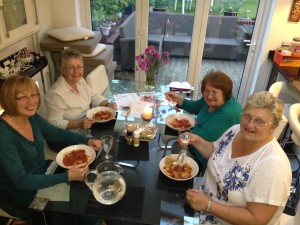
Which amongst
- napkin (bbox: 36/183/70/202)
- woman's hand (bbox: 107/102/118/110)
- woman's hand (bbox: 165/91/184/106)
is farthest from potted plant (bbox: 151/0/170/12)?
napkin (bbox: 36/183/70/202)

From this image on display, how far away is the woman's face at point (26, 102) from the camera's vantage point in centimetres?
144

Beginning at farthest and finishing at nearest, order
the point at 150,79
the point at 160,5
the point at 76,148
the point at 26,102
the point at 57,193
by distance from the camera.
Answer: the point at 160,5 < the point at 150,79 < the point at 76,148 < the point at 26,102 < the point at 57,193

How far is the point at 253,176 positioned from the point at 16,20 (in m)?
2.27

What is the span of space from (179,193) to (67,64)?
127cm

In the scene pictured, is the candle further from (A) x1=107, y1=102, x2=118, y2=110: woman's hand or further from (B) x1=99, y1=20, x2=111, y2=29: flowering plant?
(B) x1=99, y1=20, x2=111, y2=29: flowering plant

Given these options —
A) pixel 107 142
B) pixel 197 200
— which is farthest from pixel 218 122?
pixel 107 142

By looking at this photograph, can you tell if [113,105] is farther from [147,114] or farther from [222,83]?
[222,83]

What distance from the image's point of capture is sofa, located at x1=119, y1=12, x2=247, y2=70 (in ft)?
10.8

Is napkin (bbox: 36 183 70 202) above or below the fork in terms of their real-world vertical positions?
below

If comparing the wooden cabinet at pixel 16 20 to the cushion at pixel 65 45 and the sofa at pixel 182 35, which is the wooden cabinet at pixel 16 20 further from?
the sofa at pixel 182 35

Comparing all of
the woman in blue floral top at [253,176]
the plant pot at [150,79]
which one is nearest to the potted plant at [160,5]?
the plant pot at [150,79]

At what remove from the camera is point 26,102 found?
4.77 ft

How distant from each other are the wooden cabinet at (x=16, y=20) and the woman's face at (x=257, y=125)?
6.33 feet

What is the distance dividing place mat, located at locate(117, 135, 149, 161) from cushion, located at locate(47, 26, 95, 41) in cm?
168
